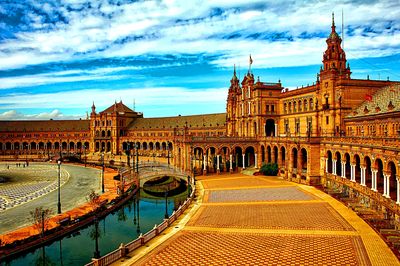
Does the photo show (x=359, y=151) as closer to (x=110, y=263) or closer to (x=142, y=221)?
(x=142, y=221)

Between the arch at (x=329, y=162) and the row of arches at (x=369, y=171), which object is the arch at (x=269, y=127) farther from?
the arch at (x=329, y=162)

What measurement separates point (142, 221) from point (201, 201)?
7873 millimetres

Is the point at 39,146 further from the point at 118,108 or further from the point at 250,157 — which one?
the point at 250,157

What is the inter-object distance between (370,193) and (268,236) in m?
16.6

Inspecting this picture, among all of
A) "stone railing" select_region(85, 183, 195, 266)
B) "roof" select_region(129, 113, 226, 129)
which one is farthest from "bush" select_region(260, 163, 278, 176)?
"roof" select_region(129, 113, 226, 129)

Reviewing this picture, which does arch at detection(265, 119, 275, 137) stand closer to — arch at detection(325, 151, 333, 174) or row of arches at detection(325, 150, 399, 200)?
row of arches at detection(325, 150, 399, 200)

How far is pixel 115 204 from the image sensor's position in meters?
49.5

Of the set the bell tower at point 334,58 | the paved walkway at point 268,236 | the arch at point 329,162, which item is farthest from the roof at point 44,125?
the paved walkway at point 268,236

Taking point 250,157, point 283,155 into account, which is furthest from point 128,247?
point 250,157

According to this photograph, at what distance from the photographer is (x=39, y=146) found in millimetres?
138500

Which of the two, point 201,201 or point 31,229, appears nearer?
point 31,229

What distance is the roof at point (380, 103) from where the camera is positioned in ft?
149

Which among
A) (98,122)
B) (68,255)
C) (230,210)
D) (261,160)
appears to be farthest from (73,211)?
(98,122)

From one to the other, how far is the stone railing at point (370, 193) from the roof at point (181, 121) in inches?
2327
